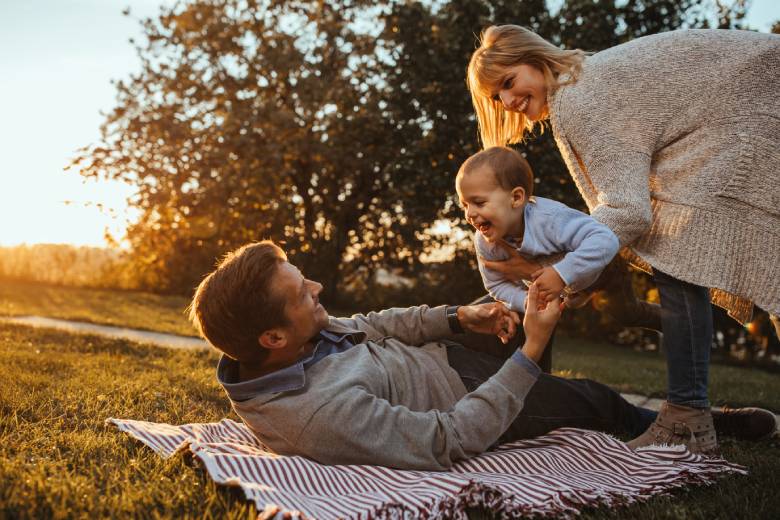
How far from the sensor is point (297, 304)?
2.19 meters

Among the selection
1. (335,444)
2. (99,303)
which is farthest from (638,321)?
(99,303)

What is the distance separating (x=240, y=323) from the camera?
2100mm

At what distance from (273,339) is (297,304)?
0.47 feet

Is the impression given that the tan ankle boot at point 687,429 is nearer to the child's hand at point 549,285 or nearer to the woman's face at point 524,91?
the child's hand at point 549,285

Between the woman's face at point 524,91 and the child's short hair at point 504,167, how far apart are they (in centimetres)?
26

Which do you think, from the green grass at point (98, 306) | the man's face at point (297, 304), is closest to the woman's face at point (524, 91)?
the man's face at point (297, 304)

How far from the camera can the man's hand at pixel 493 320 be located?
263cm

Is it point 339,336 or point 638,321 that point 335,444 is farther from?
point 638,321

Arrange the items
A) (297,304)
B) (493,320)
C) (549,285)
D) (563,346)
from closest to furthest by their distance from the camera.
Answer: (297,304) < (549,285) < (493,320) < (563,346)

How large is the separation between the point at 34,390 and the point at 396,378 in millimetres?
2012

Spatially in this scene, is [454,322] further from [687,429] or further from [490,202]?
[687,429]

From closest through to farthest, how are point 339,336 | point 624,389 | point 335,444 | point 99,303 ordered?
1. point 335,444
2. point 339,336
3. point 624,389
4. point 99,303

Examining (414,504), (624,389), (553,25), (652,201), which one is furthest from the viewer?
(553,25)

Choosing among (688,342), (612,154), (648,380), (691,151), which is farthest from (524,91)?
(648,380)
